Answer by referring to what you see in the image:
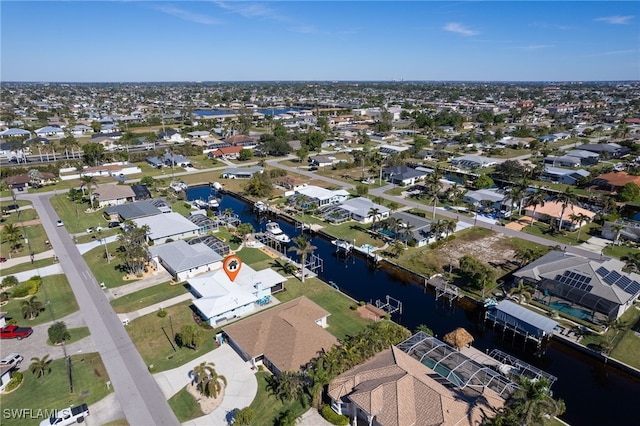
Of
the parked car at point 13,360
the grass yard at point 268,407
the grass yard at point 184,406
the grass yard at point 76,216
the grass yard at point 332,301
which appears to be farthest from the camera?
the grass yard at point 76,216

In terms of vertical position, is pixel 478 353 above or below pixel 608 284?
below

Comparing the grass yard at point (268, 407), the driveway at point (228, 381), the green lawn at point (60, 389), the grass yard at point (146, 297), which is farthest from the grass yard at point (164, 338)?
the grass yard at point (268, 407)

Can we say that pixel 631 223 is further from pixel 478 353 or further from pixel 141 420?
pixel 141 420

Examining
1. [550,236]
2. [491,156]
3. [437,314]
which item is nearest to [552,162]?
[491,156]

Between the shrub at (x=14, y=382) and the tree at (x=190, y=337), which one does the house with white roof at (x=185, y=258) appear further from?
the shrub at (x=14, y=382)

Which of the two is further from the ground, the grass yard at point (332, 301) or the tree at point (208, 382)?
the tree at point (208, 382)

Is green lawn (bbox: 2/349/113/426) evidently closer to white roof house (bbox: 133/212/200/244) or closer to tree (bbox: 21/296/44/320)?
tree (bbox: 21/296/44/320)

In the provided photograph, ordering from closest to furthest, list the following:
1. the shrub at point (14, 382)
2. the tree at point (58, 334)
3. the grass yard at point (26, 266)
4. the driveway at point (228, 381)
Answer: the driveway at point (228, 381), the shrub at point (14, 382), the tree at point (58, 334), the grass yard at point (26, 266)
